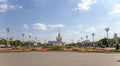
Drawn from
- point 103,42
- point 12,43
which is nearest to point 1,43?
point 12,43

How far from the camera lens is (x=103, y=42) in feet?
454

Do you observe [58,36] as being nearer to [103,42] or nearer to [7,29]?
[103,42]

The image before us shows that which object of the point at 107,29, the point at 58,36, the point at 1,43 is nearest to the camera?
the point at 107,29

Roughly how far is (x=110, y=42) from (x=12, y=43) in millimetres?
59328

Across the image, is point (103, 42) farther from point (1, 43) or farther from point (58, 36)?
point (1, 43)

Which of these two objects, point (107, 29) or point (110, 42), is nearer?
point (107, 29)

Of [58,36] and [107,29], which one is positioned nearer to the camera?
[107,29]

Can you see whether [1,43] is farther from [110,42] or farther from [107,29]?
[107,29]

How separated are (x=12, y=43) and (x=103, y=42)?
179ft

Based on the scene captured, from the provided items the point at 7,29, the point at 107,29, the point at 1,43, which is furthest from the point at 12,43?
the point at 107,29

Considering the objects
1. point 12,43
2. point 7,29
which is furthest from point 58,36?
point 7,29

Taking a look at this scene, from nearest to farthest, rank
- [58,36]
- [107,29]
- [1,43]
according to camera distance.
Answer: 1. [107,29]
2. [58,36]
3. [1,43]

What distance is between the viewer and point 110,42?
140 meters

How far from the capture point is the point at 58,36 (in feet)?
420
